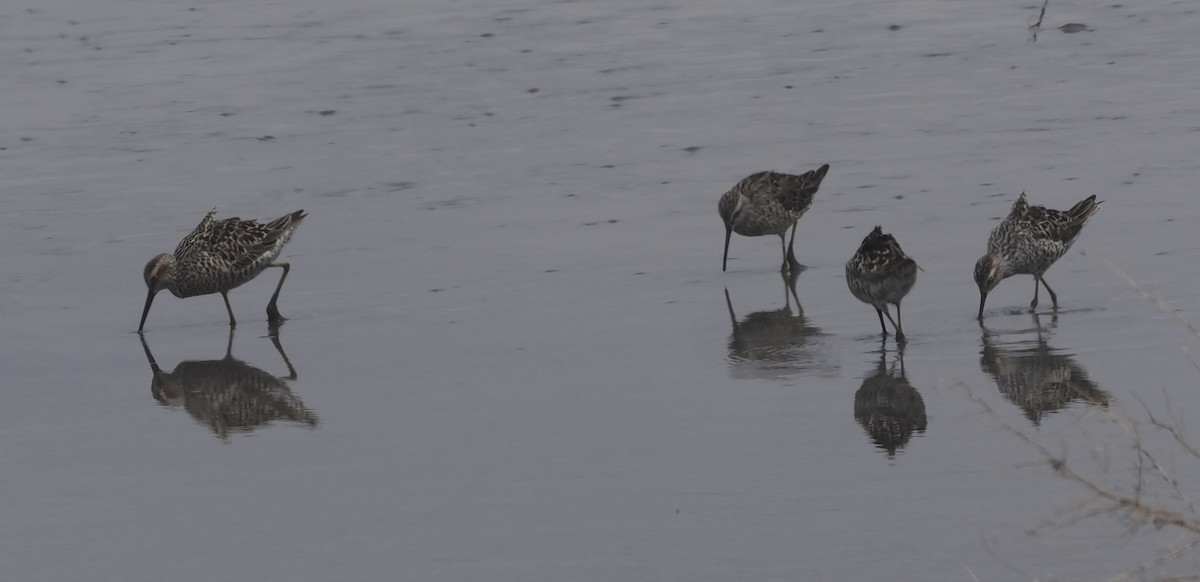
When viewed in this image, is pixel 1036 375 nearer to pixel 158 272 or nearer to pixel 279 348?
pixel 279 348

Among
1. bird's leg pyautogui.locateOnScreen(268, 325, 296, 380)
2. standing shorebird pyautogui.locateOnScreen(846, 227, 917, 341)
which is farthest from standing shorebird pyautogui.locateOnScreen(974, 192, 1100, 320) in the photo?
bird's leg pyautogui.locateOnScreen(268, 325, 296, 380)

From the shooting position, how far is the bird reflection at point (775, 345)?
1074 centimetres

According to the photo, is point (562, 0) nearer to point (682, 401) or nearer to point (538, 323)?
point (538, 323)

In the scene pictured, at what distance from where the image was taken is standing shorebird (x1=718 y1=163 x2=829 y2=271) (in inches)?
554

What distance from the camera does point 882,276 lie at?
11250 millimetres

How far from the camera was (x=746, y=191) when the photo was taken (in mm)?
14445

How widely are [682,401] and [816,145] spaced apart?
25.6 ft

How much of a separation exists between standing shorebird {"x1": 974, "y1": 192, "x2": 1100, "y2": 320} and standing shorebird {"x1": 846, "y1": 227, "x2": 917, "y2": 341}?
1.80ft

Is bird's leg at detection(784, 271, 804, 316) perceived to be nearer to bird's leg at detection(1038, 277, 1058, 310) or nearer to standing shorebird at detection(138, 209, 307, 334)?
bird's leg at detection(1038, 277, 1058, 310)

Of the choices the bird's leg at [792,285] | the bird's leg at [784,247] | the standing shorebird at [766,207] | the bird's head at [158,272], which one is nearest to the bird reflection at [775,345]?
the bird's leg at [792,285]

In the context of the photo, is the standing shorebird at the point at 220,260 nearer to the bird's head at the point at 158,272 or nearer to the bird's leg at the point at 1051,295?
the bird's head at the point at 158,272

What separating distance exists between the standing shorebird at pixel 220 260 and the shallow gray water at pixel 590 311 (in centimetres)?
27

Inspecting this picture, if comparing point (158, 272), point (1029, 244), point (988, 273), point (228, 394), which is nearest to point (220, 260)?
point (158, 272)

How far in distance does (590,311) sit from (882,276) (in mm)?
1984
